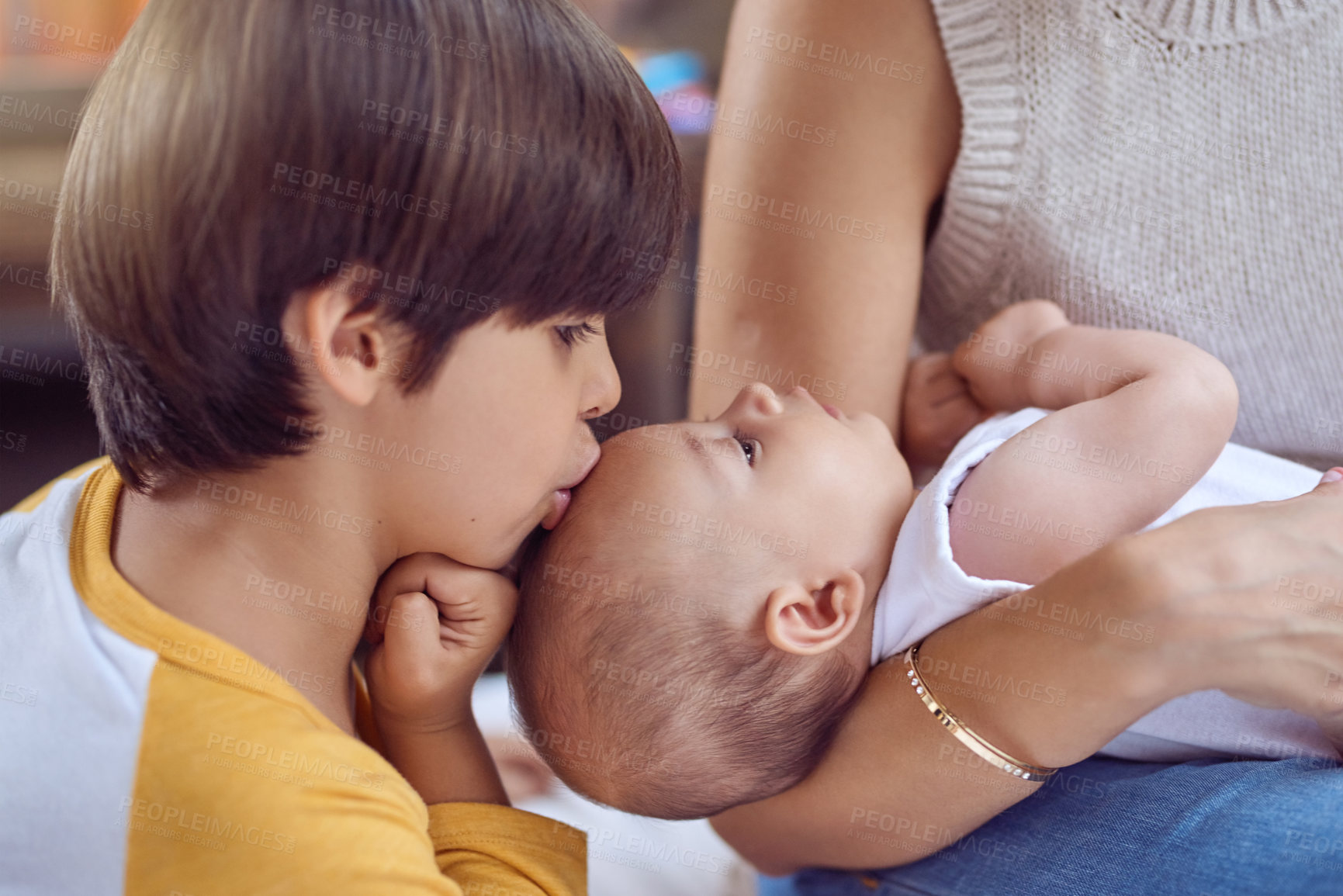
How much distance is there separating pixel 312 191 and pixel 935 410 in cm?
75

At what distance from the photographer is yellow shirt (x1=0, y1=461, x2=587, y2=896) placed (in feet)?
2.30

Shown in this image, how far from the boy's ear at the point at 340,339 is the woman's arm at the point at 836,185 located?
54cm

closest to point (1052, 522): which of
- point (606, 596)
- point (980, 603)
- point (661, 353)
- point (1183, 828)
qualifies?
point (980, 603)

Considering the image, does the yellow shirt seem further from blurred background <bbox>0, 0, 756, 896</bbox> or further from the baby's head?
blurred background <bbox>0, 0, 756, 896</bbox>

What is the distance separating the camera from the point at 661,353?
2.59 meters

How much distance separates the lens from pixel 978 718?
82cm

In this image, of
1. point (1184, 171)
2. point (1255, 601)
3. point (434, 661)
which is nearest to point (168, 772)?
point (434, 661)

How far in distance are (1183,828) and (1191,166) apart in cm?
66

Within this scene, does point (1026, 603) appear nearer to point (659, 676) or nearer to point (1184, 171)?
point (659, 676)

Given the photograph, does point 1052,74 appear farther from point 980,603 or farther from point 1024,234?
point 980,603

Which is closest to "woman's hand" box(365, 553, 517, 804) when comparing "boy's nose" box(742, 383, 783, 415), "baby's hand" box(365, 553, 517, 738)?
"baby's hand" box(365, 553, 517, 738)

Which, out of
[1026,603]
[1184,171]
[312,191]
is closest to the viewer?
[312,191]

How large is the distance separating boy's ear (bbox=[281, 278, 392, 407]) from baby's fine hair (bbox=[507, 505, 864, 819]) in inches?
9.8

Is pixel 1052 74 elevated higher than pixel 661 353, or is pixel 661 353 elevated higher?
pixel 1052 74
